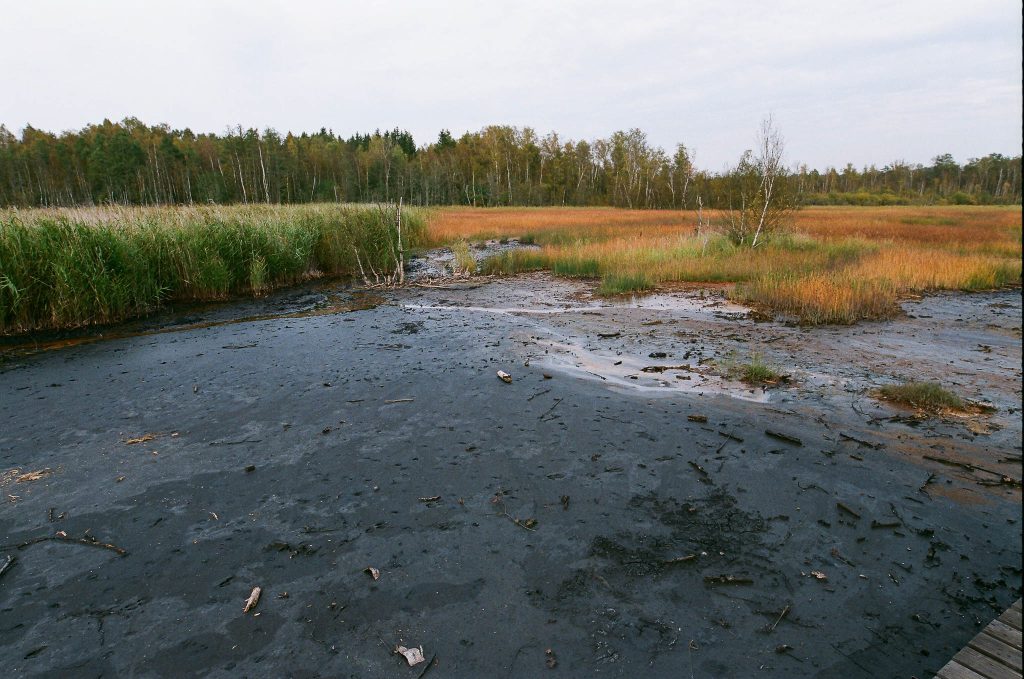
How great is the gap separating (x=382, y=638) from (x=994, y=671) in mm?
2595

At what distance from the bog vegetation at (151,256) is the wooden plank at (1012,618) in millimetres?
11849

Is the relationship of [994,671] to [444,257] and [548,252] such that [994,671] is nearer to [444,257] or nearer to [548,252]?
[548,252]

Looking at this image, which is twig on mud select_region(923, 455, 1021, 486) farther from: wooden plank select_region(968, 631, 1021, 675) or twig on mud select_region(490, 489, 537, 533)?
twig on mud select_region(490, 489, 537, 533)

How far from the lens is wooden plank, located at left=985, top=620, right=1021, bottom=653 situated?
2.18 metres

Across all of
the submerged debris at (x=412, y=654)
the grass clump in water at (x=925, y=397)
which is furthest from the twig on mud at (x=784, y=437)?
the submerged debris at (x=412, y=654)

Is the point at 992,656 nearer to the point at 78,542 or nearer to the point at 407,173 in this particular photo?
the point at 78,542

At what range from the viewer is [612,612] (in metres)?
2.76

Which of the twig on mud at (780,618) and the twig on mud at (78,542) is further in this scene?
the twig on mud at (78,542)

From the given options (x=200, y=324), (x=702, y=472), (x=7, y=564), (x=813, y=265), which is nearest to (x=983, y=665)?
(x=702, y=472)

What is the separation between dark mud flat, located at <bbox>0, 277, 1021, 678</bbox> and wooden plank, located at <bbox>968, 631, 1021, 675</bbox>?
0.29 metres

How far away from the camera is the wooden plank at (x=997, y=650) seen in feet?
6.77

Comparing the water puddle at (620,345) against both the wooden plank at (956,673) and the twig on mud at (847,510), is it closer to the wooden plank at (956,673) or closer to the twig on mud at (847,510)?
the twig on mud at (847,510)

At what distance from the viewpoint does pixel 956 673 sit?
2010 millimetres

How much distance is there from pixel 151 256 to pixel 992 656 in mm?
13062
